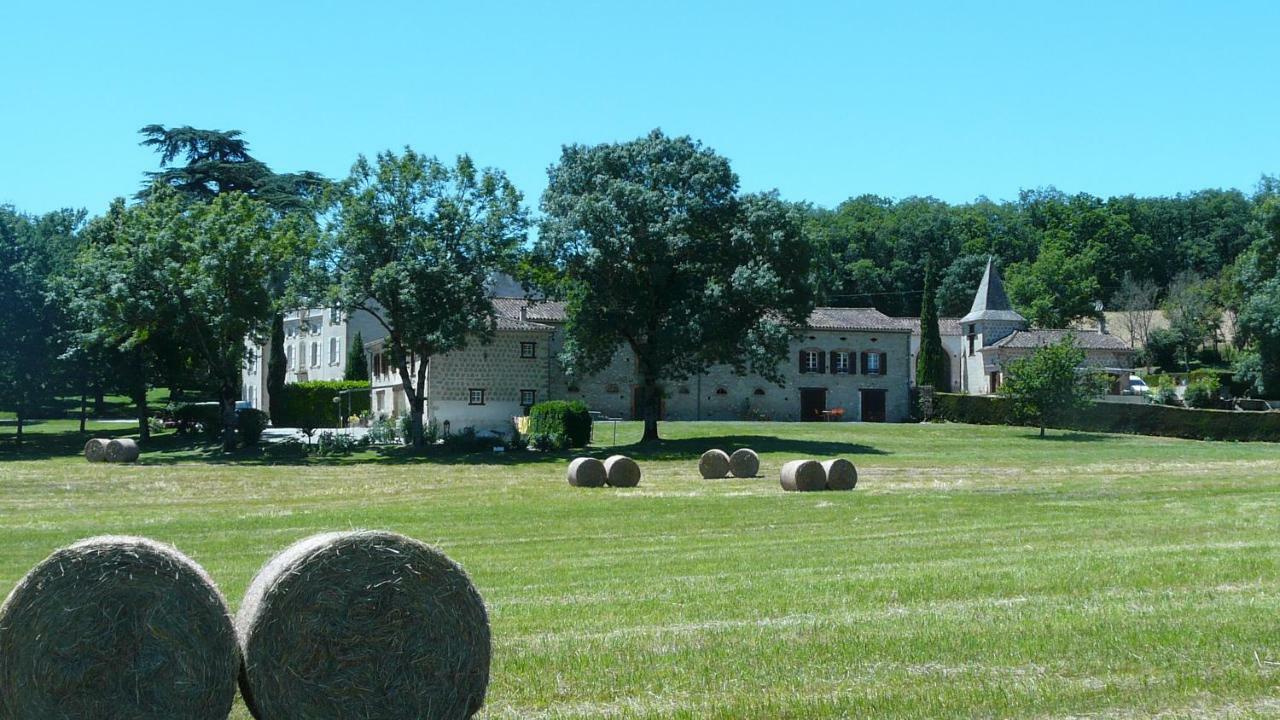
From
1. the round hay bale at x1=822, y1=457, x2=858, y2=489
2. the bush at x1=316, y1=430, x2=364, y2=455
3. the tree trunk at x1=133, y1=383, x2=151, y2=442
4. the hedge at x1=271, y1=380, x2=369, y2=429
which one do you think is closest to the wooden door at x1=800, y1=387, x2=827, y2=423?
the hedge at x1=271, y1=380, x2=369, y2=429

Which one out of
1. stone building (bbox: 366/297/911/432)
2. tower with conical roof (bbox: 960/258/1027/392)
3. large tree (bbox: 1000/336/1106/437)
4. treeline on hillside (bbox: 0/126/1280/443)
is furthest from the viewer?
tower with conical roof (bbox: 960/258/1027/392)

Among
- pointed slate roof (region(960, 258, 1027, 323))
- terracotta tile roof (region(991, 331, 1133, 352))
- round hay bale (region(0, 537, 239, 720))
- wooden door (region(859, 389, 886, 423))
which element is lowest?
round hay bale (region(0, 537, 239, 720))

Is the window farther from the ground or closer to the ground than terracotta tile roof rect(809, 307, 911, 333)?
closer to the ground

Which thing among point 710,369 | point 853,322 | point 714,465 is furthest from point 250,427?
point 853,322

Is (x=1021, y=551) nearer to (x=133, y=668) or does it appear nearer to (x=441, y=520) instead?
(x=441, y=520)

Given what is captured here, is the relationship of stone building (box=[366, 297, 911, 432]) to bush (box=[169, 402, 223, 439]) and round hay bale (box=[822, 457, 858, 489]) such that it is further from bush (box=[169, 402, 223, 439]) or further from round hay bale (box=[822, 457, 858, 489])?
round hay bale (box=[822, 457, 858, 489])

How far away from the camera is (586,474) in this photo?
1292 inches

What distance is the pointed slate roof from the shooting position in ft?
290

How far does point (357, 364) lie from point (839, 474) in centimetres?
4991

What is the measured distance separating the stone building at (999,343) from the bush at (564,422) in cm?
4125

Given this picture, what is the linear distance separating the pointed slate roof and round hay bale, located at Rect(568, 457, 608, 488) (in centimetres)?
6096

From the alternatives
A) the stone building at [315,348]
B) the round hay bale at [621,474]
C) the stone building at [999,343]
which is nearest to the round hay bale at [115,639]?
the round hay bale at [621,474]

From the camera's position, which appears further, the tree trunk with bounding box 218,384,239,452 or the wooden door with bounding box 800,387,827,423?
the wooden door with bounding box 800,387,827,423

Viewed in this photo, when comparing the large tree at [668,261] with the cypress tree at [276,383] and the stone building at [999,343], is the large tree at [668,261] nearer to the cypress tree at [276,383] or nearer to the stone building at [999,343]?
the cypress tree at [276,383]
